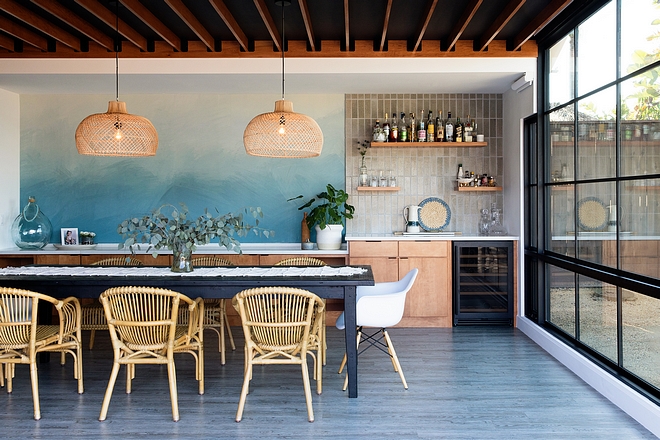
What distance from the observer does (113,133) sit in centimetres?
377

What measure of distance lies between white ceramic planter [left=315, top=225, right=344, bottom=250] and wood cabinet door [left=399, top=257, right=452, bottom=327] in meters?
0.70

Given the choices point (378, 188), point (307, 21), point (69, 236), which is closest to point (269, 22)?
point (307, 21)

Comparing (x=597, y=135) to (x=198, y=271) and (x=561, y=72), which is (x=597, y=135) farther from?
(x=198, y=271)

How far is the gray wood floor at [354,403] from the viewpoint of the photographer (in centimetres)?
302

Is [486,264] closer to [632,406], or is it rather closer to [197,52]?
[632,406]

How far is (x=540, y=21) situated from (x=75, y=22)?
365 cm

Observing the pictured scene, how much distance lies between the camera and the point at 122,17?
436 centimetres

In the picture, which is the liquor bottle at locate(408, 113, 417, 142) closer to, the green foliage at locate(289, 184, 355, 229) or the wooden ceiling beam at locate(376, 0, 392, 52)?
the green foliage at locate(289, 184, 355, 229)

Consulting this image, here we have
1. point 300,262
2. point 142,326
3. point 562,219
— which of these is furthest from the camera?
point 300,262

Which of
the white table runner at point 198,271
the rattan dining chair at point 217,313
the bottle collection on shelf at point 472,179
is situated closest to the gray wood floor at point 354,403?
the rattan dining chair at point 217,313

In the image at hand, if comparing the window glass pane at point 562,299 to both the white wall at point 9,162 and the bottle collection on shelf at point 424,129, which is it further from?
the white wall at point 9,162

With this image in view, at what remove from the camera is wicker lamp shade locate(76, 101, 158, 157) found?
376cm

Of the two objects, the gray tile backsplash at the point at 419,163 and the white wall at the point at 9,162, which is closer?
the white wall at the point at 9,162

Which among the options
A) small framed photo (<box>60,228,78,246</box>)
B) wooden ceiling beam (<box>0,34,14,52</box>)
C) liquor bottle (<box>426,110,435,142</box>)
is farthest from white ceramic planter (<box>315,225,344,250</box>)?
wooden ceiling beam (<box>0,34,14,52</box>)
